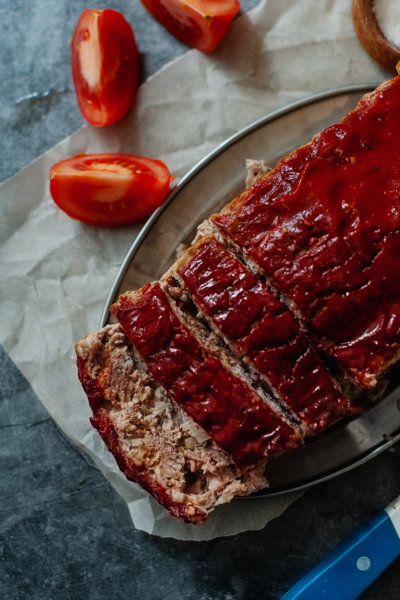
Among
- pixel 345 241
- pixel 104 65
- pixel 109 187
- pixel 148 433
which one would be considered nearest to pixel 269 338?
pixel 345 241

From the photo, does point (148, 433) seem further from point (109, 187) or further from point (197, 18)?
point (197, 18)

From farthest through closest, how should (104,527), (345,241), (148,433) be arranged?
(104,527) → (148,433) → (345,241)

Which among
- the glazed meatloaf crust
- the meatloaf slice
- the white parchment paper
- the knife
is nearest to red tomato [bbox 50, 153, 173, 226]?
the white parchment paper

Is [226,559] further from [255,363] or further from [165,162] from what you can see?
[165,162]

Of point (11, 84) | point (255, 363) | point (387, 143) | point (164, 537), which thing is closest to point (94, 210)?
point (11, 84)

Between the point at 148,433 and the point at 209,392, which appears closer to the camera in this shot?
the point at 209,392

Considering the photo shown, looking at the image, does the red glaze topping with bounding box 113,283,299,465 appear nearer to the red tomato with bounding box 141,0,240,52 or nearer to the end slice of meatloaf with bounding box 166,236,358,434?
the end slice of meatloaf with bounding box 166,236,358,434
